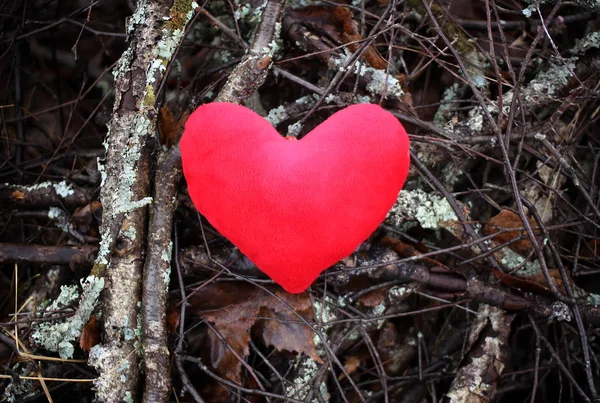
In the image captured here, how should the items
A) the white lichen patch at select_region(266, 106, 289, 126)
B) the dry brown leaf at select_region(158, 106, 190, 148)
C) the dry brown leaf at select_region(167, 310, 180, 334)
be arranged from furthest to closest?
the white lichen patch at select_region(266, 106, 289, 126) < the dry brown leaf at select_region(158, 106, 190, 148) < the dry brown leaf at select_region(167, 310, 180, 334)

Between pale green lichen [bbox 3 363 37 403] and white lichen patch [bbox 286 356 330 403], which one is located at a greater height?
pale green lichen [bbox 3 363 37 403]

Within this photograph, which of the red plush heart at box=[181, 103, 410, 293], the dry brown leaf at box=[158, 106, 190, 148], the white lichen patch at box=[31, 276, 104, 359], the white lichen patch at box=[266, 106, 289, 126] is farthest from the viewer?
the white lichen patch at box=[266, 106, 289, 126]

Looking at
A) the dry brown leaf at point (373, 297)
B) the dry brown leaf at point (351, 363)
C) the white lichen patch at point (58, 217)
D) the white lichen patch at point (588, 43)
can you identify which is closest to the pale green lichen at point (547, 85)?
the white lichen patch at point (588, 43)

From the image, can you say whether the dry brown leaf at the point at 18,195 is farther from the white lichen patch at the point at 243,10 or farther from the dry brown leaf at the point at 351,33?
the dry brown leaf at the point at 351,33

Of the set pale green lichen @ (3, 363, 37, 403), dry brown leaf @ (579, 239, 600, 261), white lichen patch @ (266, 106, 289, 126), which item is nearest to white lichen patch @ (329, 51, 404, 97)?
white lichen patch @ (266, 106, 289, 126)

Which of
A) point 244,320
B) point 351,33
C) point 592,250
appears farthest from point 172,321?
point 592,250

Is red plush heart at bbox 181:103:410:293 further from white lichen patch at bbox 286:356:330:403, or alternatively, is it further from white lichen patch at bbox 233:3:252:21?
white lichen patch at bbox 233:3:252:21

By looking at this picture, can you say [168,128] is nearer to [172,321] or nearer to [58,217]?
[58,217]

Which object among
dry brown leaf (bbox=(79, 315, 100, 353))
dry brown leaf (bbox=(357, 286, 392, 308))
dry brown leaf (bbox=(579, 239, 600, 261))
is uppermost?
dry brown leaf (bbox=(79, 315, 100, 353))

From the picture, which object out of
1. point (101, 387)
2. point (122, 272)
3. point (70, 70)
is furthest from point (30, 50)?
point (101, 387)
